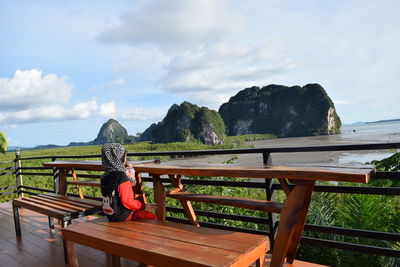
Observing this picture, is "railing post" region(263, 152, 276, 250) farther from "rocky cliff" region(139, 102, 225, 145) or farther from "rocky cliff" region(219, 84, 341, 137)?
"rocky cliff" region(219, 84, 341, 137)

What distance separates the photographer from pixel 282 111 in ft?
293

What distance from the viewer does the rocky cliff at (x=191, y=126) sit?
216 ft

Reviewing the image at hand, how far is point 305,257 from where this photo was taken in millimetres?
2795

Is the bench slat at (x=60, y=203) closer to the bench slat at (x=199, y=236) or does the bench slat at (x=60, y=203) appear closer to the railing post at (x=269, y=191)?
the bench slat at (x=199, y=236)

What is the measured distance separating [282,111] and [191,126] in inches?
1327

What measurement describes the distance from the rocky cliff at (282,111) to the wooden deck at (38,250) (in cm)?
7792

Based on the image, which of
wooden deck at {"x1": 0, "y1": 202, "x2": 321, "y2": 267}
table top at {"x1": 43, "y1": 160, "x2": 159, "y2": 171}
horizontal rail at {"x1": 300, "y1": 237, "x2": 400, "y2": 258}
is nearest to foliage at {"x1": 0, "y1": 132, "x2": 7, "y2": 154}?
wooden deck at {"x1": 0, "y1": 202, "x2": 321, "y2": 267}

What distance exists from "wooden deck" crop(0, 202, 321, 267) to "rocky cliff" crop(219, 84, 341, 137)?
7792cm

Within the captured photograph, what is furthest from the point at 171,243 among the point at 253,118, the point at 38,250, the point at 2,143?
the point at 253,118

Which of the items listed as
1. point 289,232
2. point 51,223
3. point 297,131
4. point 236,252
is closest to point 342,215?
point 289,232

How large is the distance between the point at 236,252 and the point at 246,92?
105248 millimetres

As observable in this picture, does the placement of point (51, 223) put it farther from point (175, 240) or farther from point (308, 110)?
point (308, 110)

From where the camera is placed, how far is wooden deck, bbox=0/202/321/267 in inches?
109

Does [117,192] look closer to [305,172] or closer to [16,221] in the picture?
[305,172]
